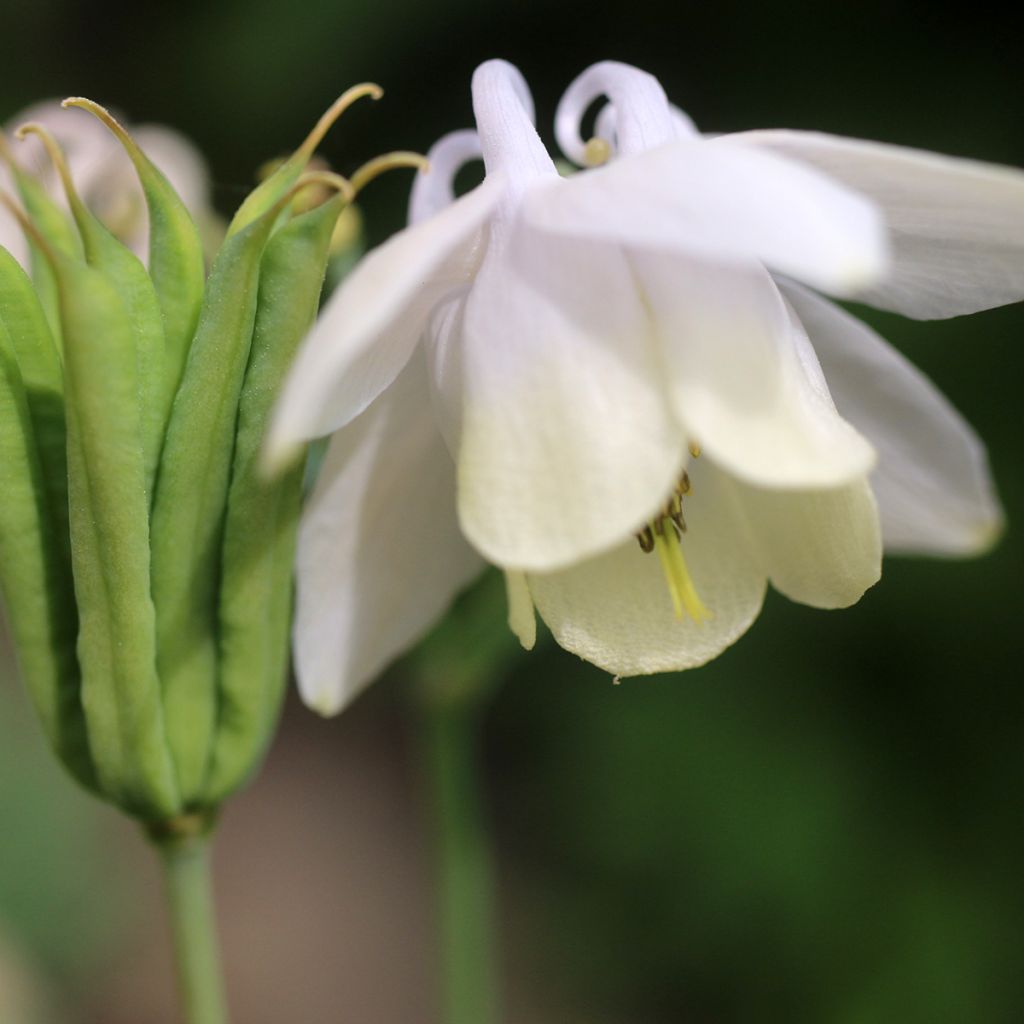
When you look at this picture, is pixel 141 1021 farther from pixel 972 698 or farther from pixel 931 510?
pixel 931 510

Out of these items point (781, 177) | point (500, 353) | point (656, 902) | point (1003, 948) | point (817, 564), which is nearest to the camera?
point (781, 177)

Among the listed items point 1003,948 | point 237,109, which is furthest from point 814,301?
point 237,109

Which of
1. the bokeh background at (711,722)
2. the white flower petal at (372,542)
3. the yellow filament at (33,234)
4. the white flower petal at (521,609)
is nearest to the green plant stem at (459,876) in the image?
the white flower petal at (372,542)

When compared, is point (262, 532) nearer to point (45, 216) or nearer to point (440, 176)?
point (45, 216)

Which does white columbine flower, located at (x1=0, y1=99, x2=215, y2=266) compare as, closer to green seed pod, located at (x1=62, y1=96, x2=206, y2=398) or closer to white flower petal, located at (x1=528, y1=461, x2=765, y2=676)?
green seed pod, located at (x1=62, y1=96, x2=206, y2=398)

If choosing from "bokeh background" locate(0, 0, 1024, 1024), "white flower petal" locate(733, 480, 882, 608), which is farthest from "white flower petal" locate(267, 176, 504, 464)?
"bokeh background" locate(0, 0, 1024, 1024)

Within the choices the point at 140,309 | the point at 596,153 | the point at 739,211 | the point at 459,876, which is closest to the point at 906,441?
the point at 596,153
